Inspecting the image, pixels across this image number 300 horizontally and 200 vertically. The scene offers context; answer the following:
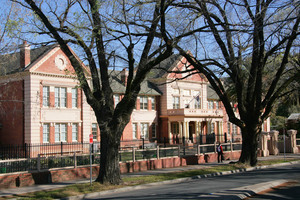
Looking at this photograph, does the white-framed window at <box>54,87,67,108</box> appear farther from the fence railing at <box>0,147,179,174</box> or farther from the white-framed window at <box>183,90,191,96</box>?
the white-framed window at <box>183,90,191,96</box>

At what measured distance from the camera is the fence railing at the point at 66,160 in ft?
55.1

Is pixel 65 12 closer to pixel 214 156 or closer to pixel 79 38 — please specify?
pixel 79 38

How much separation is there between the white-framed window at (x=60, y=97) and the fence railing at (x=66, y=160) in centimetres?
1492

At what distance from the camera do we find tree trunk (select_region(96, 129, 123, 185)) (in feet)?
52.1

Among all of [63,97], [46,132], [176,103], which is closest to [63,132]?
[46,132]

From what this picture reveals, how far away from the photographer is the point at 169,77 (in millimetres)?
46406

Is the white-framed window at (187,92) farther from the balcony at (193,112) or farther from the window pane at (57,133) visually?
the window pane at (57,133)

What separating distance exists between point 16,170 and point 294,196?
12026 mm

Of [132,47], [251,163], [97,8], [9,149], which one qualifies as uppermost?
[97,8]

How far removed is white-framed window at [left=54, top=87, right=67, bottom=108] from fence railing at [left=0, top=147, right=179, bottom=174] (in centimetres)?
1492

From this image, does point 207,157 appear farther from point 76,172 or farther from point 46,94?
point 46,94

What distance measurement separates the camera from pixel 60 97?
3556 centimetres

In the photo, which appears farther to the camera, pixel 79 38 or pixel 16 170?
pixel 16 170

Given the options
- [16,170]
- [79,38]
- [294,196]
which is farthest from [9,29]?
[294,196]
